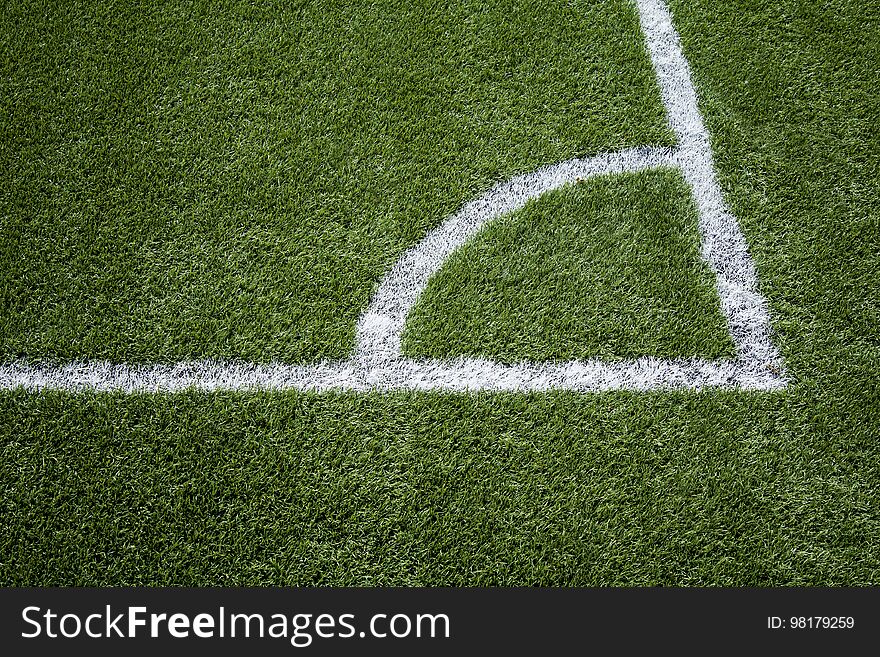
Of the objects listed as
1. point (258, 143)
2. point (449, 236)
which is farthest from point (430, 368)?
point (258, 143)

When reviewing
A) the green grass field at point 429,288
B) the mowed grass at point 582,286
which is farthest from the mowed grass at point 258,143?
the mowed grass at point 582,286

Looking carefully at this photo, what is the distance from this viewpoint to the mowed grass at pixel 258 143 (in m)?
2.27

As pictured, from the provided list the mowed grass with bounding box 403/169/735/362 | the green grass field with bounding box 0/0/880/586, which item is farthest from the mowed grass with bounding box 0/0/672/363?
the mowed grass with bounding box 403/169/735/362

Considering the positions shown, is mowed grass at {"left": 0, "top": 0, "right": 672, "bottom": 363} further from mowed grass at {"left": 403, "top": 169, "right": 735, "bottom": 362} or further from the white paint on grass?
mowed grass at {"left": 403, "top": 169, "right": 735, "bottom": 362}

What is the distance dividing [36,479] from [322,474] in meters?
0.86

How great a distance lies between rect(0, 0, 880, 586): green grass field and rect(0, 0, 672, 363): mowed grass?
1 centimetres

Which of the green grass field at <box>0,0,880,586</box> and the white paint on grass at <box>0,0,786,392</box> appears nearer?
the green grass field at <box>0,0,880,586</box>

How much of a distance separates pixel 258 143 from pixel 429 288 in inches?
35.5

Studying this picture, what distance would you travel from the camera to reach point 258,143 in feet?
8.41

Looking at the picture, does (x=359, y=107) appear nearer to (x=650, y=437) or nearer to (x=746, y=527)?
(x=650, y=437)

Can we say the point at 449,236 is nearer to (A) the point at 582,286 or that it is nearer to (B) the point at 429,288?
(B) the point at 429,288

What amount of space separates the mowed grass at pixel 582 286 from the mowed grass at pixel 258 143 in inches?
8.8

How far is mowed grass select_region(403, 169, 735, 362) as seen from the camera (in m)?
2.21

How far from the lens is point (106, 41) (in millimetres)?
2789
